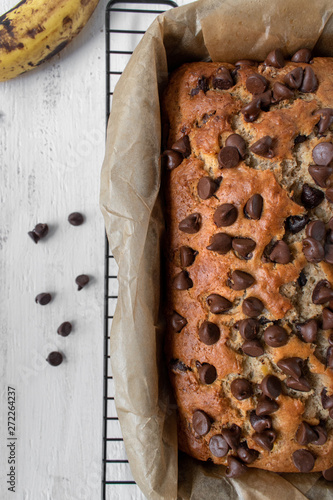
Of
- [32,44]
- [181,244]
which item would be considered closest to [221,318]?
[181,244]

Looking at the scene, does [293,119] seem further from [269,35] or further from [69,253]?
[69,253]

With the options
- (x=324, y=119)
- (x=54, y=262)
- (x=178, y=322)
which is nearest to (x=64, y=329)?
(x=54, y=262)

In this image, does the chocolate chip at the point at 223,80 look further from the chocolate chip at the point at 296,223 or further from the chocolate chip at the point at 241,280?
the chocolate chip at the point at 241,280

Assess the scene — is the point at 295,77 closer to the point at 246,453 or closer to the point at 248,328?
the point at 248,328

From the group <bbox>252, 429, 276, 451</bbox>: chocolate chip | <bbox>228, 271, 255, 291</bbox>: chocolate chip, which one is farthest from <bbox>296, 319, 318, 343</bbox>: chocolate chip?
<bbox>252, 429, 276, 451</bbox>: chocolate chip

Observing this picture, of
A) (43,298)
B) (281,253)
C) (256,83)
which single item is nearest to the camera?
(281,253)
